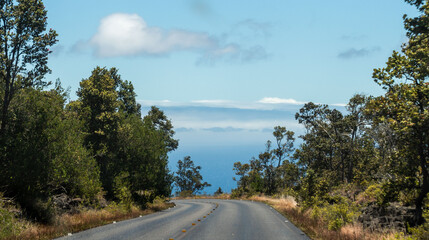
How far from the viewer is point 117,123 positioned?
3108 cm

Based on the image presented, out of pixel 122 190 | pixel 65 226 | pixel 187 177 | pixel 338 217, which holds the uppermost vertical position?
pixel 338 217

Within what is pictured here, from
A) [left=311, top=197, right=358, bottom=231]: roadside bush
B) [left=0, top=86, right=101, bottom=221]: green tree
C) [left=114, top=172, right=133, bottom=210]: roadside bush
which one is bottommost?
[left=114, top=172, right=133, bottom=210]: roadside bush

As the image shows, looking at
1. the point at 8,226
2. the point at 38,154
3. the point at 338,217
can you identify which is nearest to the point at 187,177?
the point at 38,154

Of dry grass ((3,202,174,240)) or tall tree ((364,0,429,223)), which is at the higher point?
tall tree ((364,0,429,223))

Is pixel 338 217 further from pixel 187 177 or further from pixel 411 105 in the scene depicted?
pixel 187 177

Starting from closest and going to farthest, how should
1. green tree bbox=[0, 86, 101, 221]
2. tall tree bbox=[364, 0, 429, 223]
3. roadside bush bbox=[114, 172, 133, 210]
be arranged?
tall tree bbox=[364, 0, 429, 223] → green tree bbox=[0, 86, 101, 221] → roadside bush bbox=[114, 172, 133, 210]

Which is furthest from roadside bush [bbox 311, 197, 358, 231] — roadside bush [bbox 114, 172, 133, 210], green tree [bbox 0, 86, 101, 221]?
roadside bush [bbox 114, 172, 133, 210]

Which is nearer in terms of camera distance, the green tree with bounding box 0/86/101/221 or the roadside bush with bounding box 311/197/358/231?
the roadside bush with bounding box 311/197/358/231

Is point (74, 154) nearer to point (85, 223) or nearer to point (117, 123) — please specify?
point (85, 223)

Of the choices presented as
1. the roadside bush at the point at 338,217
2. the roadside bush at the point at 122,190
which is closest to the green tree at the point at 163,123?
the roadside bush at the point at 122,190

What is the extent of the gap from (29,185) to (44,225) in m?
2.23

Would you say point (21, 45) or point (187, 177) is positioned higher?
point (21, 45)

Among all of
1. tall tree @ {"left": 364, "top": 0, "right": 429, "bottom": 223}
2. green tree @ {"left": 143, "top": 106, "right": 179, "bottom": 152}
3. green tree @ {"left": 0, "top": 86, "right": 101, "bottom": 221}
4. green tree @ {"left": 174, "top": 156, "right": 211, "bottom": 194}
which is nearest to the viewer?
tall tree @ {"left": 364, "top": 0, "right": 429, "bottom": 223}

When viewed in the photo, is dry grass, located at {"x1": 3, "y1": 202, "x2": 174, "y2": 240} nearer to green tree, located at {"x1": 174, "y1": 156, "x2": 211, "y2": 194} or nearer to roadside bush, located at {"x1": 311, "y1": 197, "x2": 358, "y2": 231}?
roadside bush, located at {"x1": 311, "y1": 197, "x2": 358, "y2": 231}
